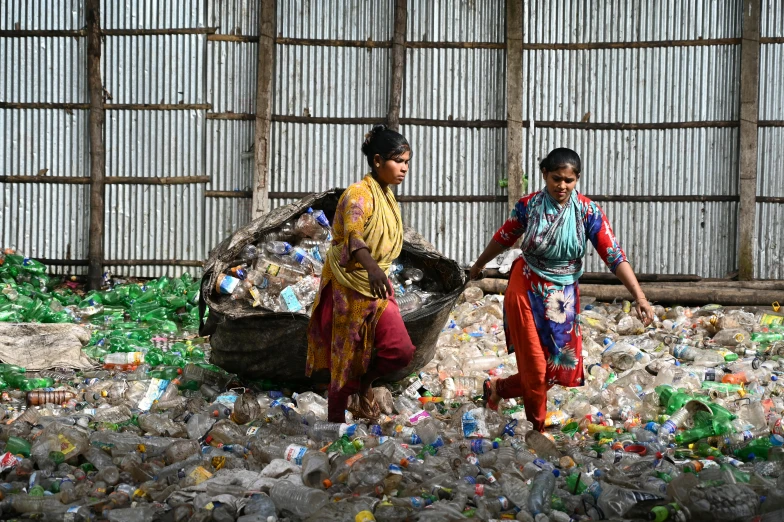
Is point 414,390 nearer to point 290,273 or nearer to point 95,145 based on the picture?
point 290,273

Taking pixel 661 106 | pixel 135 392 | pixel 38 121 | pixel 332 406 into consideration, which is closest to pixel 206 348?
pixel 135 392

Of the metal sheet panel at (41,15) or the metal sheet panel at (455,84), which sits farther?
the metal sheet panel at (41,15)

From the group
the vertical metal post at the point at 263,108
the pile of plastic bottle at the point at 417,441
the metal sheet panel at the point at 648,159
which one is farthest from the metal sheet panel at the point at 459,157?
the pile of plastic bottle at the point at 417,441

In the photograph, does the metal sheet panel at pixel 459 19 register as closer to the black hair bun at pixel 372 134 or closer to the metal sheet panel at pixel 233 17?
the metal sheet panel at pixel 233 17

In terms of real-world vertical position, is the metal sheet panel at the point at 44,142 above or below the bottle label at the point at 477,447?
above

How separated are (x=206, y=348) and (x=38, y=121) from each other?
176 inches

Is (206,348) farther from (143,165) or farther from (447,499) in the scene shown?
(447,499)

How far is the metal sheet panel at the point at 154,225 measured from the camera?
31.8ft

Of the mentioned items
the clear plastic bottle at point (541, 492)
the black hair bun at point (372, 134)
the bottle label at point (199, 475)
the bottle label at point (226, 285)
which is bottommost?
the bottle label at point (199, 475)

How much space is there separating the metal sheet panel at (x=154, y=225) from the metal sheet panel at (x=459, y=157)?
2467 millimetres

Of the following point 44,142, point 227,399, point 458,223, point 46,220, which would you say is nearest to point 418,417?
point 227,399

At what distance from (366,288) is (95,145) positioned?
257 inches

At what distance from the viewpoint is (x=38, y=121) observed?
9.90 m

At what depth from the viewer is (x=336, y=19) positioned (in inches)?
378
